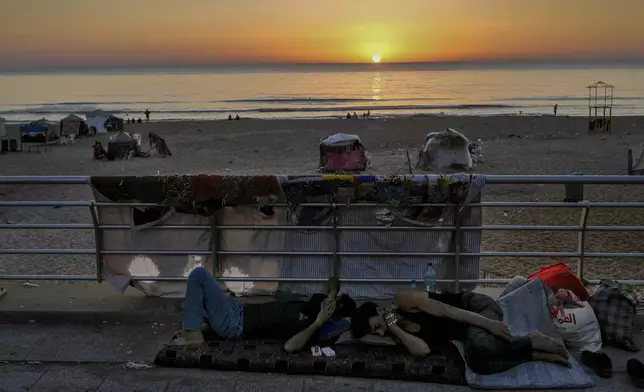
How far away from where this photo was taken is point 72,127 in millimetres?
32500

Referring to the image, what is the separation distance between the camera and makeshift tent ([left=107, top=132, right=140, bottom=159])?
24500 millimetres

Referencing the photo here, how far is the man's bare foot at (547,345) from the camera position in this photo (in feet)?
13.8

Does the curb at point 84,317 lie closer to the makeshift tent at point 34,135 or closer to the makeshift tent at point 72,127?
the makeshift tent at point 34,135

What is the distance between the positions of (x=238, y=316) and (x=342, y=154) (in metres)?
15.5

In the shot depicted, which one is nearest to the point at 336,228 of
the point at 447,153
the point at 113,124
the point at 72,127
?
the point at 447,153

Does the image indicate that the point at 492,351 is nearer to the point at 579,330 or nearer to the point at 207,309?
the point at 579,330

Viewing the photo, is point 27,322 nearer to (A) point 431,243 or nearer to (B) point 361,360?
(B) point 361,360

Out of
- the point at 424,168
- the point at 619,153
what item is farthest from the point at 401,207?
the point at 619,153

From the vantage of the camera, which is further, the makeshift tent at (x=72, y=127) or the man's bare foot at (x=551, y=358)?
the makeshift tent at (x=72, y=127)

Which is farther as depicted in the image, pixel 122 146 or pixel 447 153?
Result: pixel 122 146

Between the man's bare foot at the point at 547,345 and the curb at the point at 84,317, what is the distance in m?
2.63


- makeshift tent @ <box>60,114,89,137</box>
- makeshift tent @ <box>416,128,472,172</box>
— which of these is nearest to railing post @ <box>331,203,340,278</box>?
makeshift tent @ <box>416,128,472,172</box>

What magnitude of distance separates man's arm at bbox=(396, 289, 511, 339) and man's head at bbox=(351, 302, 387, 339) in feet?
0.59

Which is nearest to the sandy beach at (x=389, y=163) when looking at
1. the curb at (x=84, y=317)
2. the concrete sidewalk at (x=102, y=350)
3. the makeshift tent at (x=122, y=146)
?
the makeshift tent at (x=122, y=146)
